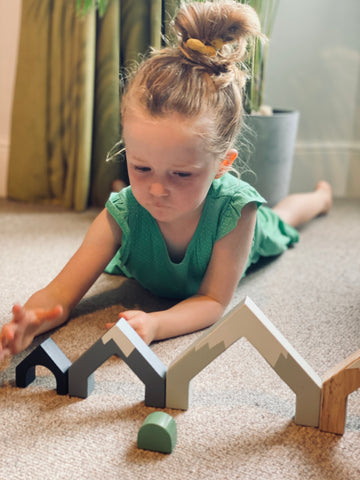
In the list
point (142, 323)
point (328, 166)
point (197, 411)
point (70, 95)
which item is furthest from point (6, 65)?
point (197, 411)

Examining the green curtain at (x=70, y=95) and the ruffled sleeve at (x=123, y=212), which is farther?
the green curtain at (x=70, y=95)

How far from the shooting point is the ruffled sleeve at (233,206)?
→ 971 mm

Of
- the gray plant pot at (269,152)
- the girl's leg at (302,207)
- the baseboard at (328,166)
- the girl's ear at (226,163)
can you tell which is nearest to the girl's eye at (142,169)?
the girl's ear at (226,163)

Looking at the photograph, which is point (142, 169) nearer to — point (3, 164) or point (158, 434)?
point (158, 434)

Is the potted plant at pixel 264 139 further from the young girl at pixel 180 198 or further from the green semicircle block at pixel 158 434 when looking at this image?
the green semicircle block at pixel 158 434

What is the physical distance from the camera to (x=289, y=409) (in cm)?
74

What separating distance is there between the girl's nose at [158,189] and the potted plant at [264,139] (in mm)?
592

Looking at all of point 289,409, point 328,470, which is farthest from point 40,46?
point 328,470

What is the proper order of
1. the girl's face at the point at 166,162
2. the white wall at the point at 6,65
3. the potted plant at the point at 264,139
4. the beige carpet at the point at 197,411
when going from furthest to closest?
the white wall at the point at 6,65, the potted plant at the point at 264,139, the girl's face at the point at 166,162, the beige carpet at the point at 197,411

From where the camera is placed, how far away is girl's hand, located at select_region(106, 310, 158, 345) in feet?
2.79

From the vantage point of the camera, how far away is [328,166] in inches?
78.0

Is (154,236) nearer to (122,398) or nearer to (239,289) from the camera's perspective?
(239,289)

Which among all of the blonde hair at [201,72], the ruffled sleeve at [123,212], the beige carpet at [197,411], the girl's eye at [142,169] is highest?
the blonde hair at [201,72]

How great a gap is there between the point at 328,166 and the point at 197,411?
1.42 m
